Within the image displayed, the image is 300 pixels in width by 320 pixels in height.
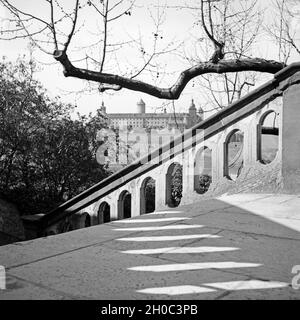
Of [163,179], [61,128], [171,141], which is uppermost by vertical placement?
[61,128]

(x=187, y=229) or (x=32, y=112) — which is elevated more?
(x=32, y=112)

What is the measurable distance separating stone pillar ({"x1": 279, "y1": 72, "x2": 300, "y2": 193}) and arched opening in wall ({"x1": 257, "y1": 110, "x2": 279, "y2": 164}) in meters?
0.20

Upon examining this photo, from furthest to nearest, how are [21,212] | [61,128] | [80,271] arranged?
[61,128] → [21,212] → [80,271]

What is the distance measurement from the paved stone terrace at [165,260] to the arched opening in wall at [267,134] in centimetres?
129

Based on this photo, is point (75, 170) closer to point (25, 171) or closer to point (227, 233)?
point (25, 171)

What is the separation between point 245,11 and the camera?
8.77m

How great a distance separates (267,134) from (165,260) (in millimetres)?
4272

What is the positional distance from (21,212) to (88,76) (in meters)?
5.31

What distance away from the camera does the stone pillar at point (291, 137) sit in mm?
3959

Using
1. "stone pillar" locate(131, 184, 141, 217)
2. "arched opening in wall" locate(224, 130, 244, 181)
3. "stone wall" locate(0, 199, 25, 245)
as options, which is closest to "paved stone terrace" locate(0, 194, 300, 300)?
"arched opening in wall" locate(224, 130, 244, 181)

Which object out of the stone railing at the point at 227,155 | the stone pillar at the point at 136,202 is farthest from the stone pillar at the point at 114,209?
the stone pillar at the point at 136,202

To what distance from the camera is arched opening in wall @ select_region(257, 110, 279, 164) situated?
4.17 m

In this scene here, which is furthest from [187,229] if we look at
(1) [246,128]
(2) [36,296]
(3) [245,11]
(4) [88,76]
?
(3) [245,11]

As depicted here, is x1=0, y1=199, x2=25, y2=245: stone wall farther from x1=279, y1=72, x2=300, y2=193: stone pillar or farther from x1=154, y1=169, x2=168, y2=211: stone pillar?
x1=279, y1=72, x2=300, y2=193: stone pillar
